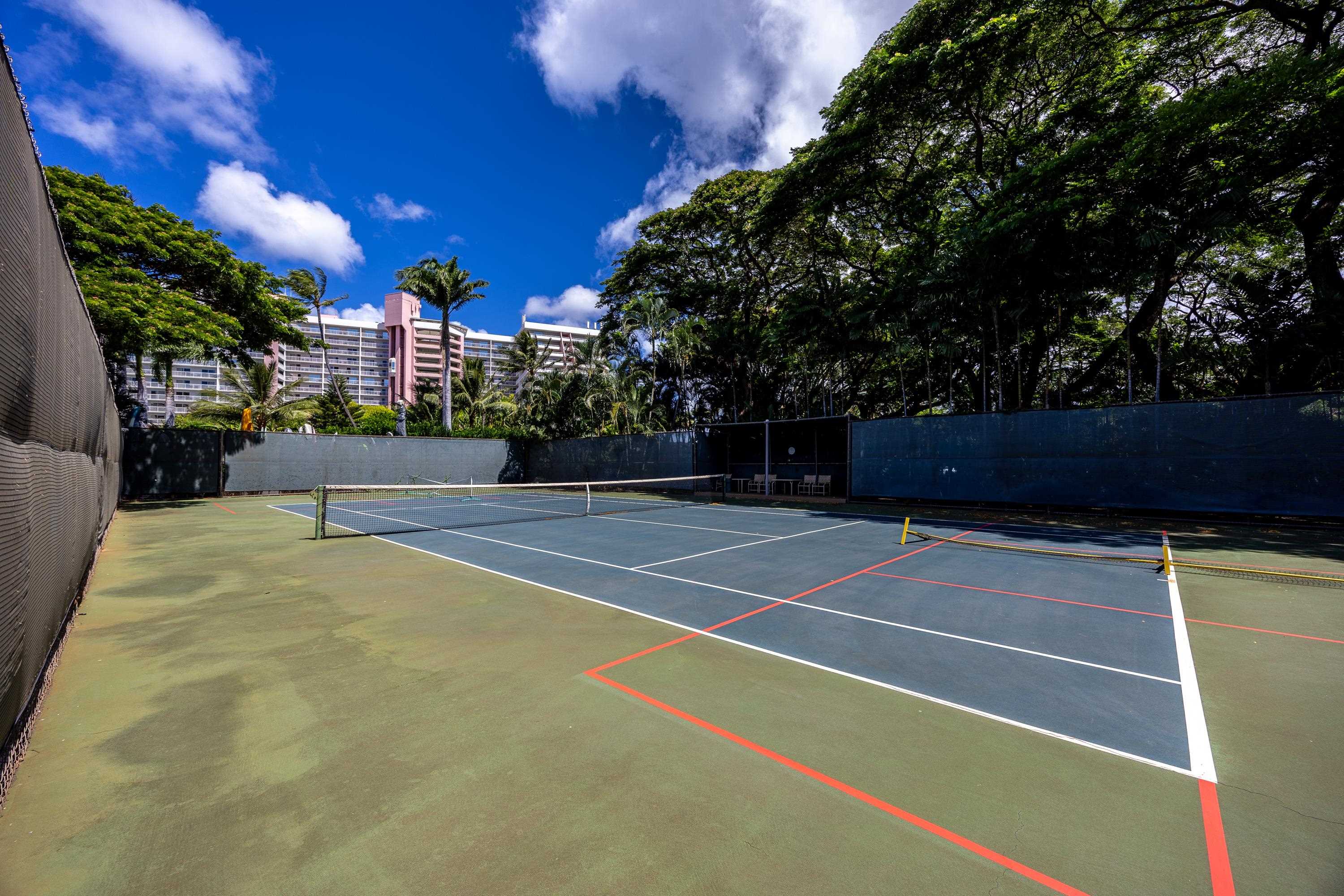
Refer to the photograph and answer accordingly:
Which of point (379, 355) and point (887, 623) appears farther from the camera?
point (379, 355)

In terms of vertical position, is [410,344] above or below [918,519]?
above

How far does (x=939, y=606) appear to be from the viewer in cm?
675

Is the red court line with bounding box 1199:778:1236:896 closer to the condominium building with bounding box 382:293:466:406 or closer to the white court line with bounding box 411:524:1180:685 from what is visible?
the white court line with bounding box 411:524:1180:685

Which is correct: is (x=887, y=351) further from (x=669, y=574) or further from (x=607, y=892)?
(x=607, y=892)

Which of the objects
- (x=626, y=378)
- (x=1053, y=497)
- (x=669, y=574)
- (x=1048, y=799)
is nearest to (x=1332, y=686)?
(x=1048, y=799)

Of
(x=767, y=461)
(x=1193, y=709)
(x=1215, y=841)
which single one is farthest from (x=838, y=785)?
(x=767, y=461)

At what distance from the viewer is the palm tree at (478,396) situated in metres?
38.4

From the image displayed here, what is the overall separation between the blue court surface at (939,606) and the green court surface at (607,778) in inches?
11.9

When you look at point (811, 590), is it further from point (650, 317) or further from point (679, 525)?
point (650, 317)

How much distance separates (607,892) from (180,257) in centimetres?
2716

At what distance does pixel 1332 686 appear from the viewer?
4410 mm

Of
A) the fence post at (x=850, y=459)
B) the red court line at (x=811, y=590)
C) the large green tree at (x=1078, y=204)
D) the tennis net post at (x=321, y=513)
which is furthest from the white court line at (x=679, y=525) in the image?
the large green tree at (x=1078, y=204)

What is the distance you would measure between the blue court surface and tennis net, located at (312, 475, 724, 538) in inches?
68.9

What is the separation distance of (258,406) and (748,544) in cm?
2868
